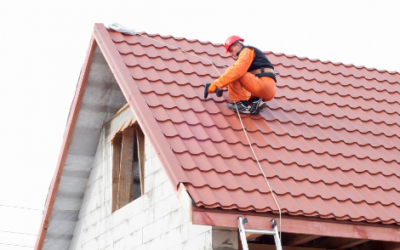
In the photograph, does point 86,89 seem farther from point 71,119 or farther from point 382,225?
point 382,225

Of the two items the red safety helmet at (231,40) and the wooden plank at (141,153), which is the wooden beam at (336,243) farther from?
the red safety helmet at (231,40)

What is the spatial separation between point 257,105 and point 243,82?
1.07ft

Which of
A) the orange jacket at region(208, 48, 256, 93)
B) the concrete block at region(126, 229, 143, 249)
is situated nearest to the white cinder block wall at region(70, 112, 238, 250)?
the concrete block at region(126, 229, 143, 249)

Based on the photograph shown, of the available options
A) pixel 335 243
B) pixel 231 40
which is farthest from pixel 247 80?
pixel 335 243

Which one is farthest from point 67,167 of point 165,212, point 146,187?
point 165,212

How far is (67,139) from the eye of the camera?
27.0ft

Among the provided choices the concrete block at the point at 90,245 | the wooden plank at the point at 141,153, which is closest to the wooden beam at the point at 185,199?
the wooden plank at the point at 141,153

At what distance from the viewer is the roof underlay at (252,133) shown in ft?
17.7

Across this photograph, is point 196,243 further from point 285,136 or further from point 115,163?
point 115,163

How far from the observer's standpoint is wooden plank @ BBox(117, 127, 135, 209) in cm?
804

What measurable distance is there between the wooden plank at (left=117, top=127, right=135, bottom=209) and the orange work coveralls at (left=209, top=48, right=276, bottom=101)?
2.15 m

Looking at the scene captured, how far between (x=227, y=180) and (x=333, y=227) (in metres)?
1.10

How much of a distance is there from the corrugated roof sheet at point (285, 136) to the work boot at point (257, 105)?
0.33 feet

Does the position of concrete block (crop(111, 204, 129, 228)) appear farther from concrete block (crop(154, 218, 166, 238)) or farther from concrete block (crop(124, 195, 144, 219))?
concrete block (crop(154, 218, 166, 238))
